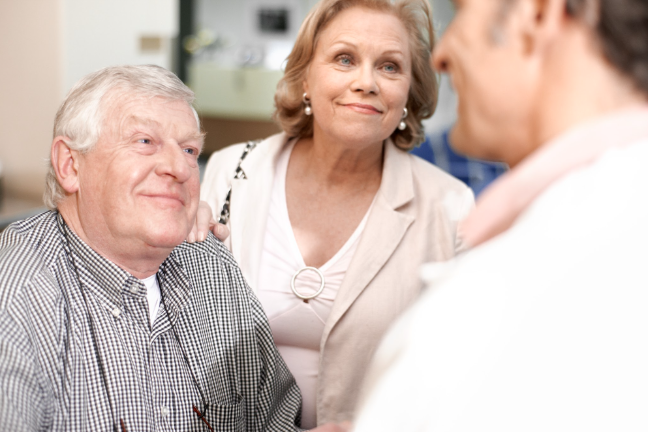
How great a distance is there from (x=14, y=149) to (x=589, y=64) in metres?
3.42

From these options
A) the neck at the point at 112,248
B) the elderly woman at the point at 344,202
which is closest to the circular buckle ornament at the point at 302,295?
the elderly woman at the point at 344,202

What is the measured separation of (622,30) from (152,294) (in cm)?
113

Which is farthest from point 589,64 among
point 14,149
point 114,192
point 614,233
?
point 14,149

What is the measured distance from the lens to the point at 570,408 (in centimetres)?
64

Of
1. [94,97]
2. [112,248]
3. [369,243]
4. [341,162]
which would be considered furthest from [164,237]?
[341,162]

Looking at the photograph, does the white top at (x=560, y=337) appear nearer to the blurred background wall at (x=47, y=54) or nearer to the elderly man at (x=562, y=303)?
the elderly man at (x=562, y=303)

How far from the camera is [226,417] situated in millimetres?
1488

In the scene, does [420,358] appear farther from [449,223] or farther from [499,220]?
[449,223]

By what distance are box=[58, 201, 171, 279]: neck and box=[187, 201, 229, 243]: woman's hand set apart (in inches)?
9.6

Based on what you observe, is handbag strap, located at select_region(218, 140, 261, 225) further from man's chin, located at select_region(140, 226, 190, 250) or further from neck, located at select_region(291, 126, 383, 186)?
man's chin, located at select_region(140, 226, 190, 250)

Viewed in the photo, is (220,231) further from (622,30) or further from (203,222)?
(622,30)

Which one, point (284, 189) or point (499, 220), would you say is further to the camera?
point (284, 189)

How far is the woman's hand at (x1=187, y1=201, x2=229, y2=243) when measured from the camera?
169 cm

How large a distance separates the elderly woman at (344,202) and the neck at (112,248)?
1.58 ft
